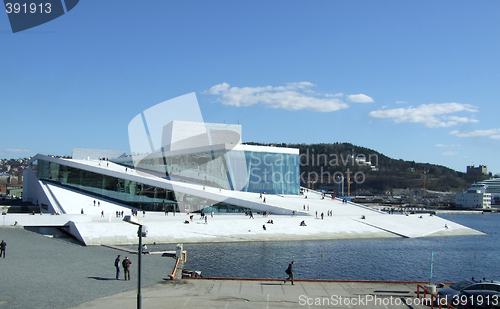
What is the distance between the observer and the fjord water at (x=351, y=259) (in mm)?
18375

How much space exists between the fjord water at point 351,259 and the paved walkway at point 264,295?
12.5 ft

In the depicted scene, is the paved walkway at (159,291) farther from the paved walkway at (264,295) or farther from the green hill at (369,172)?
the green hill at (369,172)

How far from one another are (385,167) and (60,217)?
146m

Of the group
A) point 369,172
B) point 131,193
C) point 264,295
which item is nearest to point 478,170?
point 369,172

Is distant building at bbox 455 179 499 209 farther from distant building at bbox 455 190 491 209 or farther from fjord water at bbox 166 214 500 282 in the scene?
fjord water at bbox 166 214 500 282

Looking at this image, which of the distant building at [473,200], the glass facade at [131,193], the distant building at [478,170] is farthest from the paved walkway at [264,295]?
the distant building at [478,170]

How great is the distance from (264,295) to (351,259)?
35.2 feet

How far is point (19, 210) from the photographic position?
105 feet

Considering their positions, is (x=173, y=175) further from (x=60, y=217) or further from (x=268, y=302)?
(x=268, y=302)

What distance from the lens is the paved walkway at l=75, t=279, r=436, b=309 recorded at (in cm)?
1107

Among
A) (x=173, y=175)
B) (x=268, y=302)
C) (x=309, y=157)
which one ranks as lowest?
(x=268, y=302)

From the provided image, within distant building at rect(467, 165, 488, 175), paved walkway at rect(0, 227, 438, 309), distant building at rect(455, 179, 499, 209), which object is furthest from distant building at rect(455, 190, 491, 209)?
paved walkway at rect(0, 227, 438, 309)

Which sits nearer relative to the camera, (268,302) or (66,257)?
(268,302)

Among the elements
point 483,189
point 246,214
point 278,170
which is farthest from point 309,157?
point 246,214
